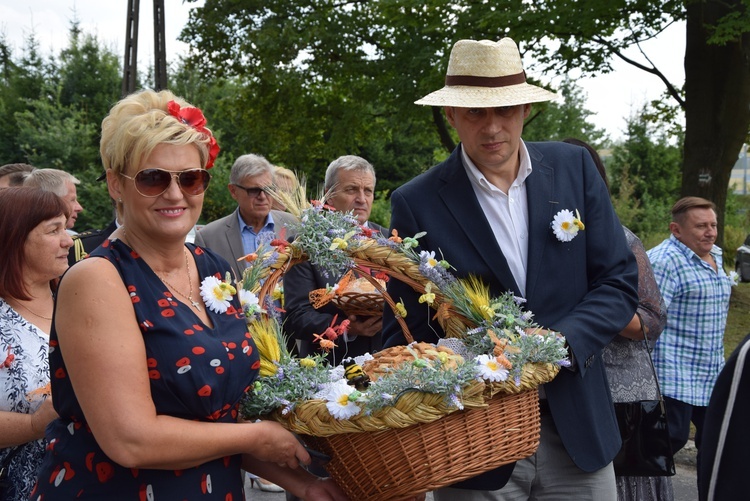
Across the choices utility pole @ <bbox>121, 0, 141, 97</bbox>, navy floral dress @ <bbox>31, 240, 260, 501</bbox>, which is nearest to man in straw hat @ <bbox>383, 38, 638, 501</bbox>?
navy floral dress @ <bbox>31, 240, 260, 501</bbox>

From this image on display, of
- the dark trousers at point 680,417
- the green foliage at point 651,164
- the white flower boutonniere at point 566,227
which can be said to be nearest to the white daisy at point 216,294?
the white flower boutonniere at point 566,227

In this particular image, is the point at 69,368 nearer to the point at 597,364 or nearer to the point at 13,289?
the point at 13,289

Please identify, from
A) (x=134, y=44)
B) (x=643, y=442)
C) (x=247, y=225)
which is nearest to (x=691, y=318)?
(x=643, y=442)

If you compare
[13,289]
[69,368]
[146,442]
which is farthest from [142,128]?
[13,289]

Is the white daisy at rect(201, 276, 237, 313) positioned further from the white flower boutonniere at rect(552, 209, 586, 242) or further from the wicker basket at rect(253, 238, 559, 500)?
the white flower boutonniere at rect(552, 209, 586, 242)

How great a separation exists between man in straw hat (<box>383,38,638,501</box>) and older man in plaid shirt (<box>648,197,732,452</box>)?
8.50 ft

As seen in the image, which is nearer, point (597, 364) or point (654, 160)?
point (597, 364)

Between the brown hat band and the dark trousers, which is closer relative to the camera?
the brown hat band

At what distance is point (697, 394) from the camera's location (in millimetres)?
5277

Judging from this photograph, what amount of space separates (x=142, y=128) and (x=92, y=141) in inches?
989

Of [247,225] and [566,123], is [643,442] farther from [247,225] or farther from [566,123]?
[566,123]

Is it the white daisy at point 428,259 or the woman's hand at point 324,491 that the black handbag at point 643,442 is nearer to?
the white daisy at point 428,259

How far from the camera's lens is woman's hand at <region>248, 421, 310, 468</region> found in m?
2.38

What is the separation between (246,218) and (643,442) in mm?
3494
